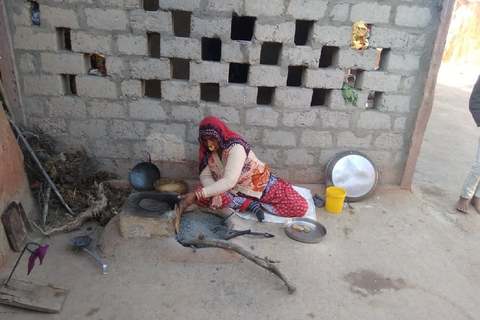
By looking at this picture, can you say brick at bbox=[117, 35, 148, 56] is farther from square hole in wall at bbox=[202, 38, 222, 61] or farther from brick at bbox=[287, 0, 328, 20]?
brick at bbox=[287, 0, 328, 20]

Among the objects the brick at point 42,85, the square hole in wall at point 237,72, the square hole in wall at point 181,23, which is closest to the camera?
the brick at point 42,85

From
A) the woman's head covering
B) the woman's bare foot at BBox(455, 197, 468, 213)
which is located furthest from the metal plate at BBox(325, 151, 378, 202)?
the woman's head covering

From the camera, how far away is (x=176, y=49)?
11.6ft

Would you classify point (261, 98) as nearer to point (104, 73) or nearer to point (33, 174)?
Answer: point (104, 73)

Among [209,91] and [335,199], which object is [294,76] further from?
[335,199]

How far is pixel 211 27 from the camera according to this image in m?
3.48

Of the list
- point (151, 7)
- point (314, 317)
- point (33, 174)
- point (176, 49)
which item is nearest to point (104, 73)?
point (176, 49)

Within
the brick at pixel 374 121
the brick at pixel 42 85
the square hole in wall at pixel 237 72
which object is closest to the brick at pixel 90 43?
the brick at pixel 42 85

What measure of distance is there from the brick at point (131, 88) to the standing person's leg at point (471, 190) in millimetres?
3724

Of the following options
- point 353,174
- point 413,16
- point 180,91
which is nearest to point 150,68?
point 180,91

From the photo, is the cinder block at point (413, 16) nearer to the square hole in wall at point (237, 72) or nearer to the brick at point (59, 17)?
the square hole in wall at point (237, 72)

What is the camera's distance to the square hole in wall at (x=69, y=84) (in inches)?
144

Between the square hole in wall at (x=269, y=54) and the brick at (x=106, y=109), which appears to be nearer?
the brick at (x=106, y=109)

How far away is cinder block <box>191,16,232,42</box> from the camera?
11.4ft
